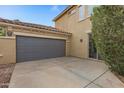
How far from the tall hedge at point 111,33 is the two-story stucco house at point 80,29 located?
3900 millimetres

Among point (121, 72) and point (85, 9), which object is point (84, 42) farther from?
point (121, 72)

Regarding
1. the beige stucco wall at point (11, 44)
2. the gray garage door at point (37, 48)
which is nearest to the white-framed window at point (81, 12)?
the gray garage door at point (37, 48)

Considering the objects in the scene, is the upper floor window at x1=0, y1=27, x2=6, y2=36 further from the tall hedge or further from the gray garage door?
the tall hedge

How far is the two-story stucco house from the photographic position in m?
10.1

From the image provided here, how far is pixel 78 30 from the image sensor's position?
38.2ft

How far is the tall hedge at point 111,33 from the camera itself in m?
4.73

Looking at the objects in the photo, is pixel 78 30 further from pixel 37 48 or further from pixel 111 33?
pixel 111 33

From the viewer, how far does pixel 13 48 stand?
8.20m

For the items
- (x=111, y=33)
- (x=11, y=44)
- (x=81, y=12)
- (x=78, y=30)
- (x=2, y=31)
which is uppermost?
(x=81, y=12)

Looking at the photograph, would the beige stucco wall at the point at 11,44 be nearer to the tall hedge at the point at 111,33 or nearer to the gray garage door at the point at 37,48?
the gray garage door at the point at 37,48

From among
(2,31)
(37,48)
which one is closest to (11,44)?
(2,31)

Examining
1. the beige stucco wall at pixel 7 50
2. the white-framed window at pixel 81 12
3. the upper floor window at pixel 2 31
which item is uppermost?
the white-framed window at pixel 81 12

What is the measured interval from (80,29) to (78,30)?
1.23 feet
